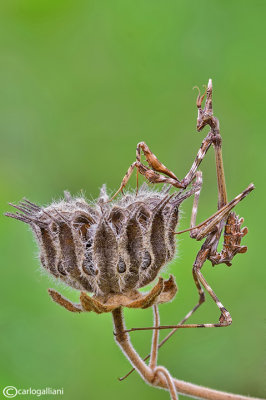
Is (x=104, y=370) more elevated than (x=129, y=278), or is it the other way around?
(x=129, y=278)

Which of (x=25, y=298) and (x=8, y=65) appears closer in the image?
(x=25, y=298)

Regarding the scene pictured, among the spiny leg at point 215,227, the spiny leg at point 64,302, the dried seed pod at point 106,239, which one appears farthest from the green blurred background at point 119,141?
the dried seed pod at point 106,239

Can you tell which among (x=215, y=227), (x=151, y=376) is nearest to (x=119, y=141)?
(x=215, y=227)

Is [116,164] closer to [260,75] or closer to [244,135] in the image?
[244,135]

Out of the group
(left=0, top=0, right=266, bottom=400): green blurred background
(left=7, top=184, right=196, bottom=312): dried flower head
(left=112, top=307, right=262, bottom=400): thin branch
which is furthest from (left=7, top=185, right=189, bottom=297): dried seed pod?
(left=0, top=0, right=266, bottom=400): green blurred background

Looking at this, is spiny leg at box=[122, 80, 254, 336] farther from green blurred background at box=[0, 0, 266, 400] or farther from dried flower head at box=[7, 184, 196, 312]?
dried flower head at box=[7, 184, 196, 312]

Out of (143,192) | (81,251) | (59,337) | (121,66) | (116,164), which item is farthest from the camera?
(121,66)

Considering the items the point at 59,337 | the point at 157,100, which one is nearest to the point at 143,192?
the point at 59,337

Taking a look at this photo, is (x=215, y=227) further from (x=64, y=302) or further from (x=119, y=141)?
(x=119, y=141)

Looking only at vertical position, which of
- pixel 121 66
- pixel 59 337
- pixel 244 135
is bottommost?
pixel 59 337
